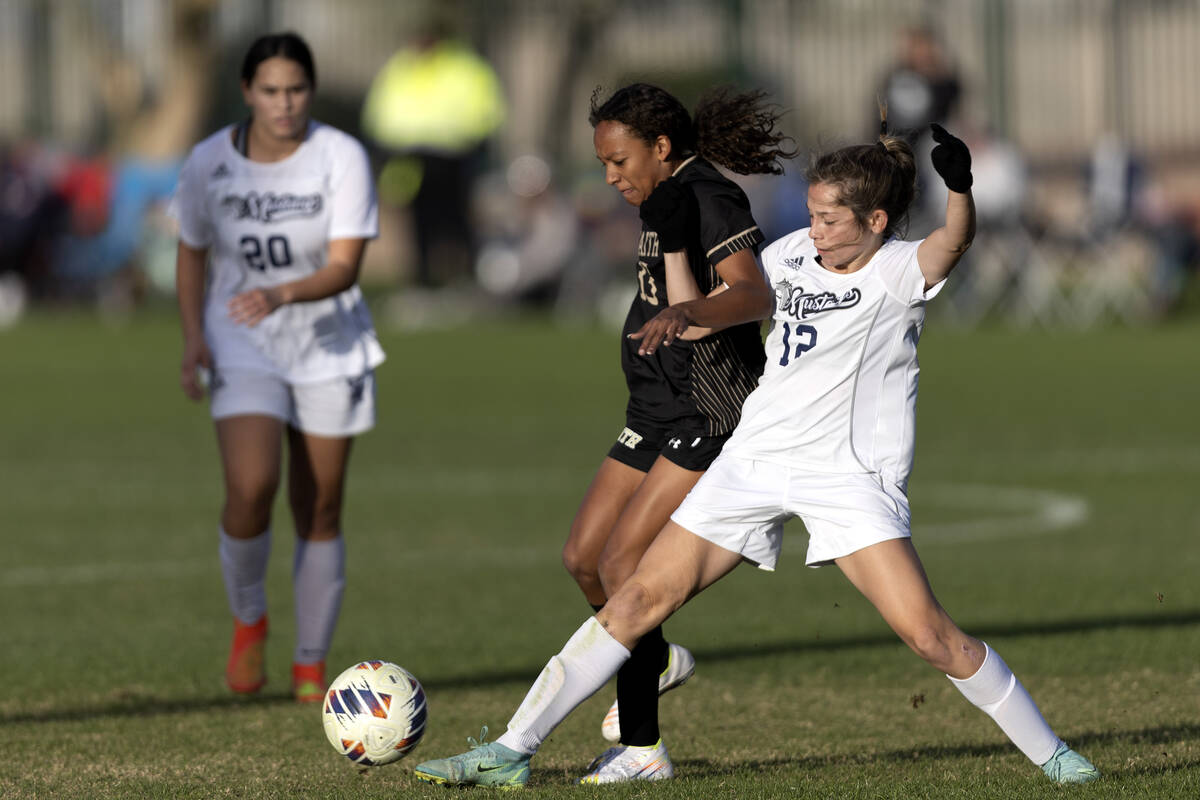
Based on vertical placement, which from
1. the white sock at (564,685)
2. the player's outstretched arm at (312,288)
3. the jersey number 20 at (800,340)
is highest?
the jersey number 20 at (800,340)

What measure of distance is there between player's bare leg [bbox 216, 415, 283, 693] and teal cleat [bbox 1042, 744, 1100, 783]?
2841mm

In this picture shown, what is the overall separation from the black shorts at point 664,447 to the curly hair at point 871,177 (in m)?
0.79

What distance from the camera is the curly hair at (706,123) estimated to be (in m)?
5.71

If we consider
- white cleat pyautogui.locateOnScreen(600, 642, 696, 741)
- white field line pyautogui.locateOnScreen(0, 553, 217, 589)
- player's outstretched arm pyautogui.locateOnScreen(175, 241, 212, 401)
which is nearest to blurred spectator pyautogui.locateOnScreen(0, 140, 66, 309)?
white field line pyautogui.locateOnScreen(0, 553, 217, 589)

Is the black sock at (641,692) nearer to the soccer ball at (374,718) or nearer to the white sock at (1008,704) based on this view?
the soccer ball at (374,718)

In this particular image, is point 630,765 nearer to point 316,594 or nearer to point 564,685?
point 564,685

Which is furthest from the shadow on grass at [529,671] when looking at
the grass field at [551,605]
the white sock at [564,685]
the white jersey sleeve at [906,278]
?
the white jersey sleeve at [906,278]

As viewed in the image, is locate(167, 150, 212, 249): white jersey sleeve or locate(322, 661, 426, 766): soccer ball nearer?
locate(322, 661, 426, 766): soccer ball

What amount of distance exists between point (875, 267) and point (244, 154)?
8.51 feet

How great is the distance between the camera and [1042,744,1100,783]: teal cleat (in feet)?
17.4

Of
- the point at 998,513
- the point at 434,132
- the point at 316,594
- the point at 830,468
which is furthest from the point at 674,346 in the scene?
the point at 434,132

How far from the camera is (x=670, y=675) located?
6.24 m

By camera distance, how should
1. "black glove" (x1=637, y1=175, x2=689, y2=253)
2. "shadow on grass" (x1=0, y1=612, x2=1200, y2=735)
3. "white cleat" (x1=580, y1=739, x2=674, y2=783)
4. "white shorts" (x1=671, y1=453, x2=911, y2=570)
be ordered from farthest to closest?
"shadow on grass" (x1=0, y1=612, x2=1200, y2=735) < "white cleat" (x1=580, y1=739, x2=674, y2=783) < "black glove" (x1=637, y1=175, x2=689, y2=253) < "white shorts" (x1=671, y1=453, x2=911, y2=570)

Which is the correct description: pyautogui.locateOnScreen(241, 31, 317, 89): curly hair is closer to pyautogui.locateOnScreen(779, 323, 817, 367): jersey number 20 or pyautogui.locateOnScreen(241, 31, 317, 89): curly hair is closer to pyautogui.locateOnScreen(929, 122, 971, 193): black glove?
pyautogui.locateOnScreen(779, 323, 817, 367): jersey number 20
